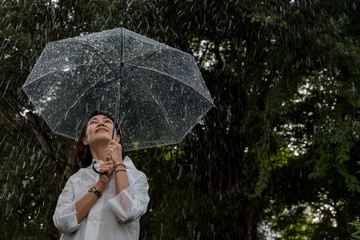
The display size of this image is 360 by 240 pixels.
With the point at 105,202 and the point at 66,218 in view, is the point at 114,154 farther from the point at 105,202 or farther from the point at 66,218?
the point at 66,218

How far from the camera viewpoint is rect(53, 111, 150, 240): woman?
2.54m

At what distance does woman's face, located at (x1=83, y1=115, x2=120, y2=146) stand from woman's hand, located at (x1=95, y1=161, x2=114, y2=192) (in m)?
0.30

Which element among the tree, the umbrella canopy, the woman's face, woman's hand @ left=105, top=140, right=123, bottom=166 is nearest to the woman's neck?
the woman's face

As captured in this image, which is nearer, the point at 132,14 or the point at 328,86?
the point at 328,86

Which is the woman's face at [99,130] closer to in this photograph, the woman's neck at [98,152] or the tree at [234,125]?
the woman's neck at [98,152]

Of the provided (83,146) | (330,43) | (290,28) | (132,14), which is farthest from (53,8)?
(83,146)

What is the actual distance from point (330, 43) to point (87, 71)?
3715 mm

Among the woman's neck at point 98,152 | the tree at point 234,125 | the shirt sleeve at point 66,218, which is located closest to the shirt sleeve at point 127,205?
the shirt sleeve at point 66,218

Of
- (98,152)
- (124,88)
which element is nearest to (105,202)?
(98,152)

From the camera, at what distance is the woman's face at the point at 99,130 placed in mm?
2938

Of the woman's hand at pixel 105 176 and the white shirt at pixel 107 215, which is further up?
the woman's hand at pixel 105 176

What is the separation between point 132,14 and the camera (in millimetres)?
7129

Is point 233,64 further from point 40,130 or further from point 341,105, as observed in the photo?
point 40,130

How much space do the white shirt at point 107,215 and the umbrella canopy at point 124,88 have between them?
0.96m
